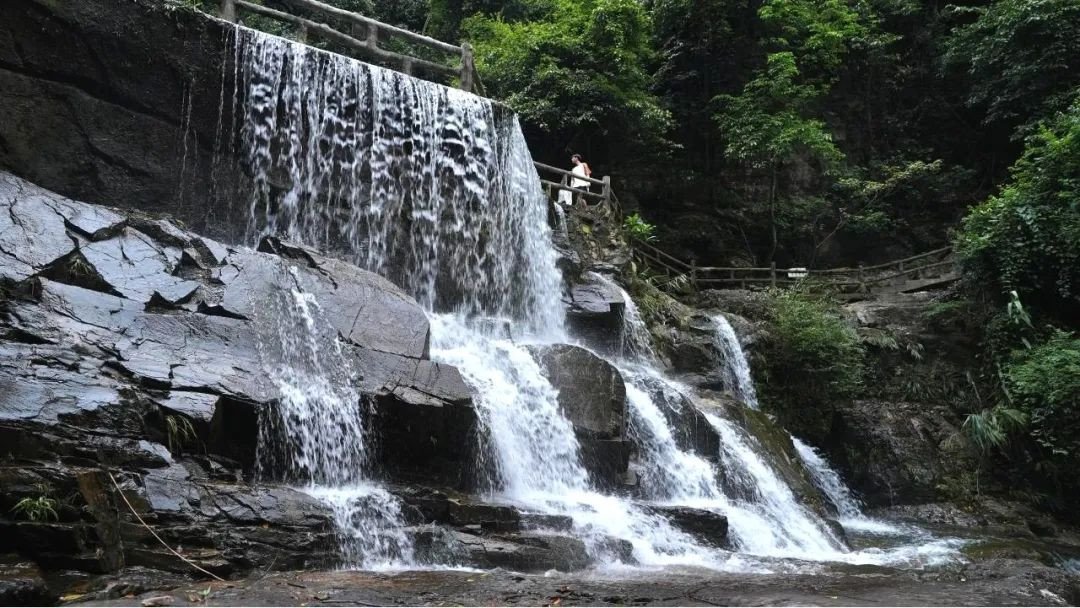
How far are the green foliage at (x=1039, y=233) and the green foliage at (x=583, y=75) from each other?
29.4ft

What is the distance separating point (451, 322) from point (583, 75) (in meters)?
10.9

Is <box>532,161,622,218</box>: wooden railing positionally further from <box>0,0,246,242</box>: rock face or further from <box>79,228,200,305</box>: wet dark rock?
<box>79,228,200,305</box>: wet dark rock

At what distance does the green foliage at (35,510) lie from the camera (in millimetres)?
4934

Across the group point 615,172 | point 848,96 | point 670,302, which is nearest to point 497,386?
point 670,302

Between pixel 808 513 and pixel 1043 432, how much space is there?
6.12 m

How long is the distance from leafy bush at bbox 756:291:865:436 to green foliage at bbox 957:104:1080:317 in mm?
3377

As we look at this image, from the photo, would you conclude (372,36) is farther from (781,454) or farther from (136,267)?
(781,454)

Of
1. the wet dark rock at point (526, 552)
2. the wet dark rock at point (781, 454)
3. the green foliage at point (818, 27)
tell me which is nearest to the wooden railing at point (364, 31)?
the wet dark rock at point (781, 454)

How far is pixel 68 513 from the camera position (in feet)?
16.6

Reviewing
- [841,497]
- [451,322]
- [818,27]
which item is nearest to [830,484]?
[841,497]

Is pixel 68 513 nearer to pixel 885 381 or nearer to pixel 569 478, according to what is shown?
pixel 569 478

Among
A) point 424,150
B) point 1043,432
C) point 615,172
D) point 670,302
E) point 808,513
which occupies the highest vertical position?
point 615,172

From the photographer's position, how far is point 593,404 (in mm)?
10266

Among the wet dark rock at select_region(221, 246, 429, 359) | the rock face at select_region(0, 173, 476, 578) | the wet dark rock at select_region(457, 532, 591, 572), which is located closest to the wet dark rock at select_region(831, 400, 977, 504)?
the wet dark rock at select_region(457, 532, 591, 572)
